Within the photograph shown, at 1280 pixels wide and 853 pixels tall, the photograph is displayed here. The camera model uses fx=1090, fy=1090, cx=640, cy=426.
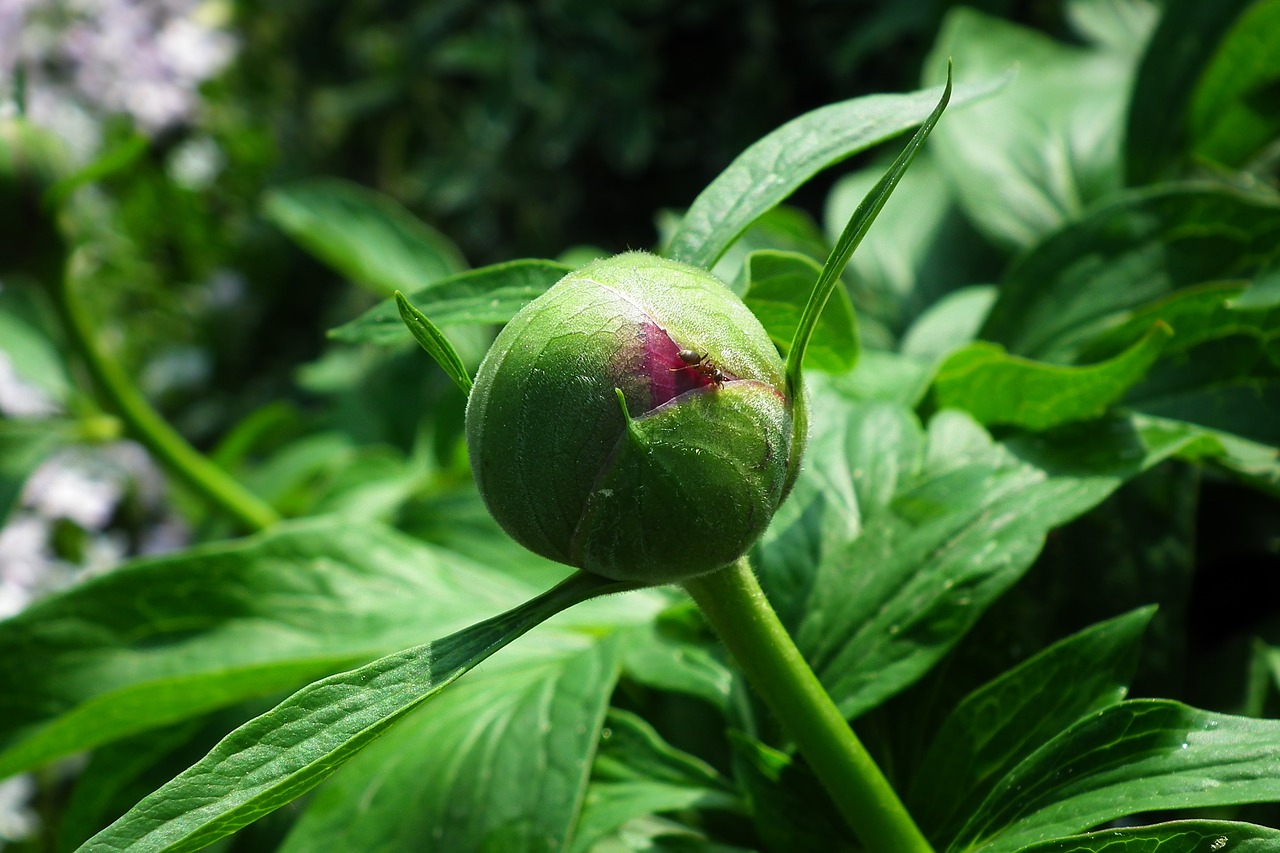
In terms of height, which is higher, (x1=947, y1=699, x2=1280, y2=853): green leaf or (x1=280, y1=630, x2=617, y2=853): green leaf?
(x1=280, y1=630, x2=617, y2=853): green leaf

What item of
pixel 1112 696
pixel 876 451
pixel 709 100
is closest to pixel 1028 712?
pixel 1112 696

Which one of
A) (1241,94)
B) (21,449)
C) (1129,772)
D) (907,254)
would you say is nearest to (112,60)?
A: (21,449)

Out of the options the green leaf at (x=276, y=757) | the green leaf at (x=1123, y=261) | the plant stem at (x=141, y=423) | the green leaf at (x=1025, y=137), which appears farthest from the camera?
the plant stem at (x=141, y=423)

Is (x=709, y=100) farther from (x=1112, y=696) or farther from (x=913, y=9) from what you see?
(x=1112, y=696)

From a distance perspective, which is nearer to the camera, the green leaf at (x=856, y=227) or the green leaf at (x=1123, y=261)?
the green leaf at (x=856, y=227)

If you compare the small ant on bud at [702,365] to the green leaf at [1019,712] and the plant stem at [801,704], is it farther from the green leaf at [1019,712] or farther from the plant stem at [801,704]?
the green leaf at [1019,712]

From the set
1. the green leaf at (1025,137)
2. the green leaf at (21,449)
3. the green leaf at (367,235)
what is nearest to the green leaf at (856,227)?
the green leaf at (1025,137)

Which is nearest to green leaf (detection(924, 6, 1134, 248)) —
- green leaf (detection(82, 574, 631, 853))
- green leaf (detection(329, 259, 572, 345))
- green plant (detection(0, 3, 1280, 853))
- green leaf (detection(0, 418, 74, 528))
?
green plant (detection(0, 3, 1280, 853))

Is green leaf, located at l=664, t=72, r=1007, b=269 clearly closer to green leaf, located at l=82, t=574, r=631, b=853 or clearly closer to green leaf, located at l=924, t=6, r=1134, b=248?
green leaf, located at l=82, t=574, r=631, b=853
